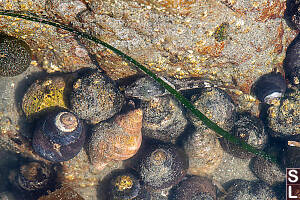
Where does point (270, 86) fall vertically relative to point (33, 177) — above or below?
above

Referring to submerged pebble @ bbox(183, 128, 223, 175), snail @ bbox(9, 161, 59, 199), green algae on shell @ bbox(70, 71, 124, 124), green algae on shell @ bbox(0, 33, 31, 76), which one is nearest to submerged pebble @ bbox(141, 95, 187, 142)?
submerged pebble @ bbox(183, 128, 223, 175)

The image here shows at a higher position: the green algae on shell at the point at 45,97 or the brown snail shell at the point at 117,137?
the green algae on shell at the point at 45,97

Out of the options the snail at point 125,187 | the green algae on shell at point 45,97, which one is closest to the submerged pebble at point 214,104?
the snail at point 125,187

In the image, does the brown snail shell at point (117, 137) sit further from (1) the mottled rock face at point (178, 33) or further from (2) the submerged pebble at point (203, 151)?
(2) the submerged pebble at point (203, 151)

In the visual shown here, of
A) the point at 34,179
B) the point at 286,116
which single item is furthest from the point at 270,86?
the point at 34,179

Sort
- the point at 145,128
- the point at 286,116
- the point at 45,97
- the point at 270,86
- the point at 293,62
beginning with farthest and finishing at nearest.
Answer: the point at 145,128
the point at 286,116
the point at 45,97
the point at 293,62
the point at 270,86

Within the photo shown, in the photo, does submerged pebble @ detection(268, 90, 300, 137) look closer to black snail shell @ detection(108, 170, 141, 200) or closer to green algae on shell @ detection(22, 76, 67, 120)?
black snail shell @ detection(108, 170, 141, 200)

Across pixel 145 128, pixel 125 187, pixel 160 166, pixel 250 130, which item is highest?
pixel 145 128

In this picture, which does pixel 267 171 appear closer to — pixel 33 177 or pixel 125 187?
pixel 125 187
